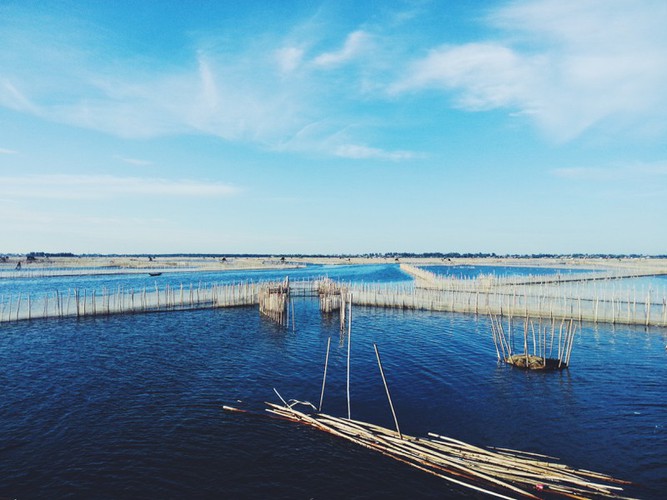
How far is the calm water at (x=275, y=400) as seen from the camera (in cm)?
1087

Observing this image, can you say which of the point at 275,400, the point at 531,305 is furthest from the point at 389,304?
the point at 275,400

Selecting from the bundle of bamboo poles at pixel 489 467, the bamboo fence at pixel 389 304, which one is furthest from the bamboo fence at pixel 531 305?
the bundle of bamboo poles at pixel 489 467

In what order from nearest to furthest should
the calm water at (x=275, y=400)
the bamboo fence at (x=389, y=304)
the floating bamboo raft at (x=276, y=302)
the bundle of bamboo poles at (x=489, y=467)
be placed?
1. the bundle of bamboo poles at (x=489, y=467)
2. the calm water at (x=275, y=400)
3. the bamboo fence at (x=389, y=304)
4. the floating bamboo raft at (x=276, y=302)

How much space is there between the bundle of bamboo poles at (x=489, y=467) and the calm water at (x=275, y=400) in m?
0.38

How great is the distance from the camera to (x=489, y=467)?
34.1ft

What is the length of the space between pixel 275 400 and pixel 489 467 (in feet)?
28.6

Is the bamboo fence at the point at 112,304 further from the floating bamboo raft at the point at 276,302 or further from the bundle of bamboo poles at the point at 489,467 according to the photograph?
the bundle of bamboo poles at the point at 489,467

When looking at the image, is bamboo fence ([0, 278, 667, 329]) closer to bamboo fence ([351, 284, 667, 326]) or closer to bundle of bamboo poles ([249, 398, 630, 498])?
bamboo fence ([351, 284, 667, 326])

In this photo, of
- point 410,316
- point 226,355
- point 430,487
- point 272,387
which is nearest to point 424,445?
point 430,487

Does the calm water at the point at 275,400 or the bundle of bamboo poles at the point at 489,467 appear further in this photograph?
the calm water at the point at 275,400

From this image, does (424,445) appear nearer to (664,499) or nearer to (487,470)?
(487,470)

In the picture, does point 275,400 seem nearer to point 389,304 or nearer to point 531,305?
point 389,304

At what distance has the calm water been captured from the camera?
10.9 meters

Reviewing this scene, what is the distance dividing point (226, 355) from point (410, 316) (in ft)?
63.1
